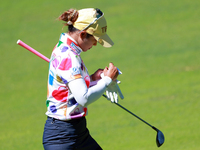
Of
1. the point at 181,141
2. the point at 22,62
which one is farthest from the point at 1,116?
the point at 181,141

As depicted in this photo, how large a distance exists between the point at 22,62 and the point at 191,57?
4942mm

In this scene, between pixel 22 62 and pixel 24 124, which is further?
pixel 22 62

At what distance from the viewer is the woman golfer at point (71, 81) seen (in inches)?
115

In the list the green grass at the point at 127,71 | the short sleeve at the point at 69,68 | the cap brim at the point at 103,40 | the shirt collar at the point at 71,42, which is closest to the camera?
the short sleeve at the point at 69,68

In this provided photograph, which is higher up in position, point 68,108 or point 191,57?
point 68,108

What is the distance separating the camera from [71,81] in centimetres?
288

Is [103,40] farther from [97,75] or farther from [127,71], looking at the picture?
[127,71]

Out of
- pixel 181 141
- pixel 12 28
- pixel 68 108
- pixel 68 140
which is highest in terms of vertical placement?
pixel 68 108

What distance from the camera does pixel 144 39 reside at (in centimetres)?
1139

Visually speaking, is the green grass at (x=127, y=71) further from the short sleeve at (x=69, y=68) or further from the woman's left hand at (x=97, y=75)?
the short sleeve at (x=69, y=68)

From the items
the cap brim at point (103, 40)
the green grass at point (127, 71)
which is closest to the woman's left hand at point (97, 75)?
the cap brim at point (103, 40)

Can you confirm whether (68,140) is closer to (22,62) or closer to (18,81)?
(18,81)

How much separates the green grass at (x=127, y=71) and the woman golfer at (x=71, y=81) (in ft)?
8.49

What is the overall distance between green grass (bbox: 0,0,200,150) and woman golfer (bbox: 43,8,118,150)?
2588mm
